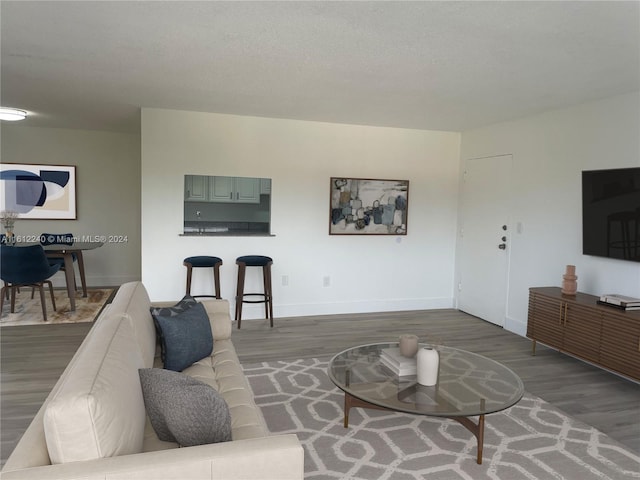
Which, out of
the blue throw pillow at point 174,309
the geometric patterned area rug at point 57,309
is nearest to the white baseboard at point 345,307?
the geometric patterned area rug at point 57,309

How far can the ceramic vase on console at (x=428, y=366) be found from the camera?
2600mm

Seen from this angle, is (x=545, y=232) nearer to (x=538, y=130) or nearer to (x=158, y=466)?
(x=538, y=130)

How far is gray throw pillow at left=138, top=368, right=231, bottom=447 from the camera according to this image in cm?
163

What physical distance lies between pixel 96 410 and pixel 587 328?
3672 millimetres

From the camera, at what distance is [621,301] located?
347cm

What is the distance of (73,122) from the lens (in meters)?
6.18

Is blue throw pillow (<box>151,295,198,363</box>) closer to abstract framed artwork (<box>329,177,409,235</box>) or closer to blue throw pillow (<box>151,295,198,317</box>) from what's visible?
blue throw pillow (<box>151,295,198,317</box>)

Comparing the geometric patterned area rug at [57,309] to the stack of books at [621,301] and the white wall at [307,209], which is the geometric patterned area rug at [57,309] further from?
the stack of books at [621,301]

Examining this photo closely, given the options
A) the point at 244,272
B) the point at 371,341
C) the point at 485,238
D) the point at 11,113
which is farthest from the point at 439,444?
the point at 11,113

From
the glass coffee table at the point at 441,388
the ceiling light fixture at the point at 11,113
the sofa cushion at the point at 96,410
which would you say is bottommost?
the glass coffee table at the point at 441,388

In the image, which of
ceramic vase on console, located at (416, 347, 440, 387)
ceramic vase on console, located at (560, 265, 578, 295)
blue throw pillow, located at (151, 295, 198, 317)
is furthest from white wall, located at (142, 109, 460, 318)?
ceramic vase on console, located at (416, 347, 440, 387)

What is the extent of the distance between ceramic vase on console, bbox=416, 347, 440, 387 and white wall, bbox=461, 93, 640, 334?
2.21m

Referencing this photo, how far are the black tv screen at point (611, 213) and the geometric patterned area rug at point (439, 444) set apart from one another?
1.49 meters

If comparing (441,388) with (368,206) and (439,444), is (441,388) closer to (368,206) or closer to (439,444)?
(439,444)
